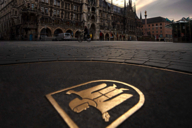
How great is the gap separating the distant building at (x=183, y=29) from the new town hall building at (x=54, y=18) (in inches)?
472

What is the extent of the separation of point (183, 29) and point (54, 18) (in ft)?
110

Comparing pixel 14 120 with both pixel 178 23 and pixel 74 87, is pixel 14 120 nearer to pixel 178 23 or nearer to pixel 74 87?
pixel 74 87

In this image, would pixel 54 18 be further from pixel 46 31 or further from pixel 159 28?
pixel 159 28

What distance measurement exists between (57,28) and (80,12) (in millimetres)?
13254

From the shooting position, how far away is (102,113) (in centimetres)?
94

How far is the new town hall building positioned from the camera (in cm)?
3219

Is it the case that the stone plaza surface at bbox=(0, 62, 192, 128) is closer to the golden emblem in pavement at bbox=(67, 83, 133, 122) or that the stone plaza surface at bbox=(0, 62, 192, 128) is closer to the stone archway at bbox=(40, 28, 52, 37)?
the golden emblem in pavement at bbox=(67, 83, 133, 122)

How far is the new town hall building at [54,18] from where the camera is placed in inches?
1267

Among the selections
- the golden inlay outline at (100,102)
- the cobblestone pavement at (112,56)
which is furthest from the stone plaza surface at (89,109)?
the cobblestone pavement at (112,56)

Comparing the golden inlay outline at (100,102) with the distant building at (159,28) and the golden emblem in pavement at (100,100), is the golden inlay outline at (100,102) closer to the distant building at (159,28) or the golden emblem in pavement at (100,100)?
the golden emblem in pavement at (100,100)

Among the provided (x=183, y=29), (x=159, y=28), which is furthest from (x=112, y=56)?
(x=159, y=28)

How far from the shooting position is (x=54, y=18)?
37531 millimetres

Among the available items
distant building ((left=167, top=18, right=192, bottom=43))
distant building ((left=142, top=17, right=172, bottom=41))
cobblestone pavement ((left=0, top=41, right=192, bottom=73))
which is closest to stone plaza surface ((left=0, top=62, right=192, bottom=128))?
cobblestone pavement ((left=0, top=41, right=192, bottom=73))

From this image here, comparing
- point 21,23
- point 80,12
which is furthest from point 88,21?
point 21,23
